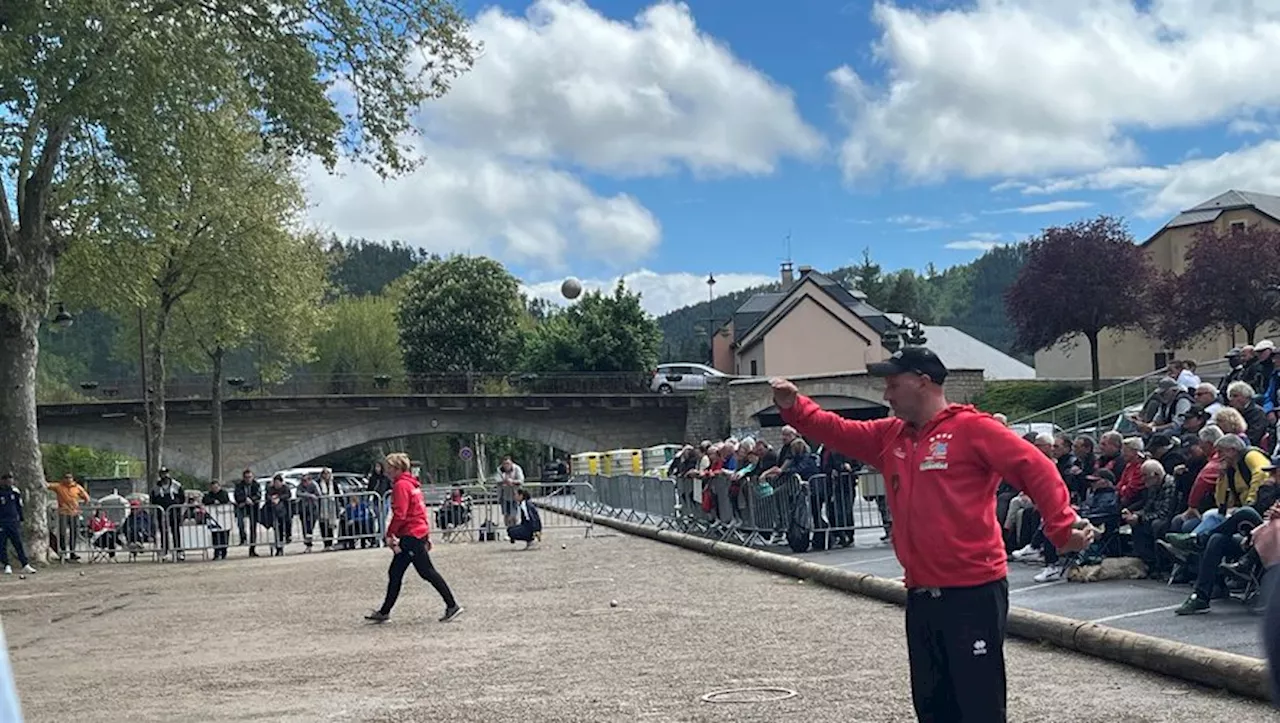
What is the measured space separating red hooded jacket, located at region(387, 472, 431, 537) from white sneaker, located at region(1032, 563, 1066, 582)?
6.24 m

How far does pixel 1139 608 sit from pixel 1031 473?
632 centimetres

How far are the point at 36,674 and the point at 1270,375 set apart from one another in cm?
1452

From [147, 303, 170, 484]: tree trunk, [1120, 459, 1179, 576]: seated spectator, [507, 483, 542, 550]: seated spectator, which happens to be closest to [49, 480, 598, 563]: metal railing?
[507, 483, 542, 550]: seated spectator

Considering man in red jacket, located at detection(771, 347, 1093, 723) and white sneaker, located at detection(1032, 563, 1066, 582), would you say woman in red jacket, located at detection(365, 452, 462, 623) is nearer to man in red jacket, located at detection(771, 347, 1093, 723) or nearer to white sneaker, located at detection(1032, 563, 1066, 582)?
white sneaker, located at detection(1032, 563, 1066, 582)

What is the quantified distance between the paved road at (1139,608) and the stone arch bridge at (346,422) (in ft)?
159

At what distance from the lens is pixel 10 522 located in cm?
2305

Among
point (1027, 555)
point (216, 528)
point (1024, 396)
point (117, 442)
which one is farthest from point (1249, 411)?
point (117, 442)

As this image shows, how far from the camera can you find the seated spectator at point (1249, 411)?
13383mm

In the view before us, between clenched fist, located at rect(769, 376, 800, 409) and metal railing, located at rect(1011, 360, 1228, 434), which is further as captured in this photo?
metal railing, located at rect(1011, 360, 1228, 434)

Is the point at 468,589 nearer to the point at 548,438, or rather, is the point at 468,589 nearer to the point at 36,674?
the point at 36,674

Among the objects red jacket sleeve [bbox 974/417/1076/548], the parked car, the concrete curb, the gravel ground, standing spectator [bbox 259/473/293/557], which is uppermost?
the parked car

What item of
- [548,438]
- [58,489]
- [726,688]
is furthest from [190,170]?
[548,438]

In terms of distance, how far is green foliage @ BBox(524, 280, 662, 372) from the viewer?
72250 millimetres

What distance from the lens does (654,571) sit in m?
18.4
